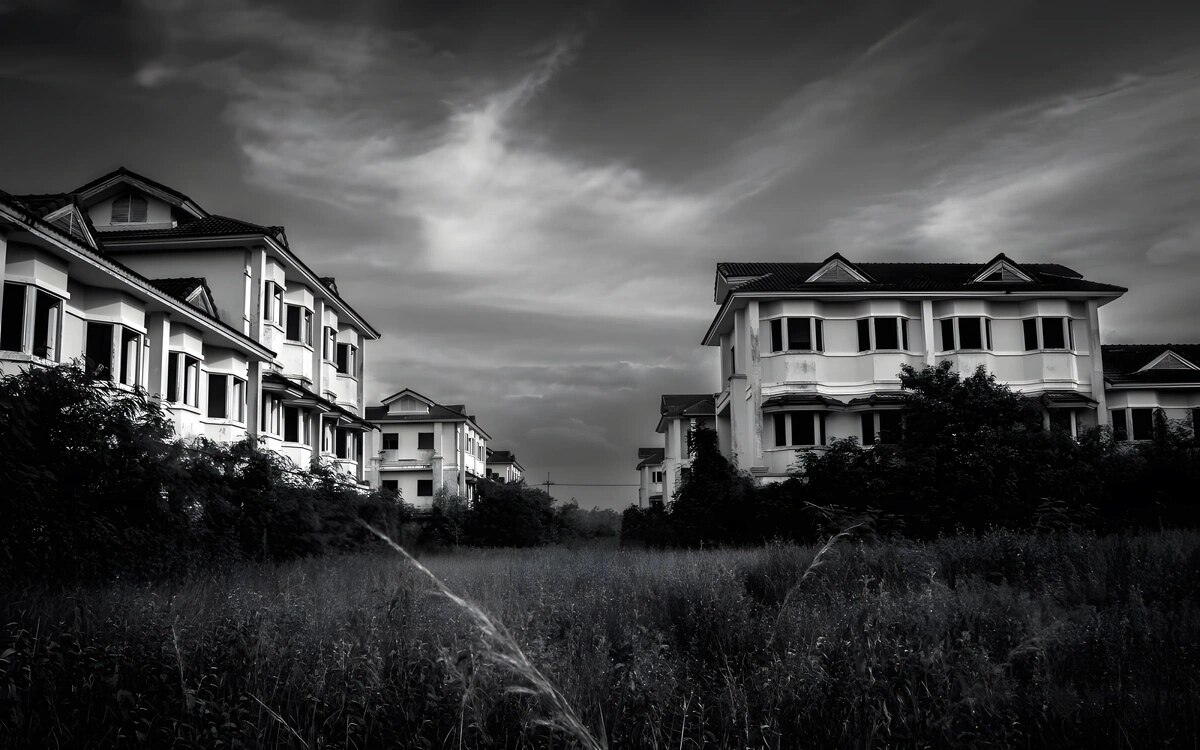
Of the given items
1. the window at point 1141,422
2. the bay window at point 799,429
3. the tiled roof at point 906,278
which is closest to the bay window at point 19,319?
the tiled roof at point 906,278

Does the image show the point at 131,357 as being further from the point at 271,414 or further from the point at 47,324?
the point at 271,414

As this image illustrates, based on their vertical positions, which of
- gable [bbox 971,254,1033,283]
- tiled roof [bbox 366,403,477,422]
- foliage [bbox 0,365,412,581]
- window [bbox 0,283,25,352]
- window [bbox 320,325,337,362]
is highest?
gable [bbox 971,254,1033,283]

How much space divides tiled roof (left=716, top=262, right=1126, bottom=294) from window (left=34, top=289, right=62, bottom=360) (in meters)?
19.1

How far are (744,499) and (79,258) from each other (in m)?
17.3

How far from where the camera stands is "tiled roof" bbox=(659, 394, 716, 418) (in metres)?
43.7

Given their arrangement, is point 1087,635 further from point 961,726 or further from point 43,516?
point 43,516

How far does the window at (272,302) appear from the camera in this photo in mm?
26344

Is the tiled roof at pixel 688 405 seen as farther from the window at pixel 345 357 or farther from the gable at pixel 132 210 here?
the gable at pixel 132 210

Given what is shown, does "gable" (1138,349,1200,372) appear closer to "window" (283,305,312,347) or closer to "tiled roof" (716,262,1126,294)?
"tiled roof" (716,262,1126,294)

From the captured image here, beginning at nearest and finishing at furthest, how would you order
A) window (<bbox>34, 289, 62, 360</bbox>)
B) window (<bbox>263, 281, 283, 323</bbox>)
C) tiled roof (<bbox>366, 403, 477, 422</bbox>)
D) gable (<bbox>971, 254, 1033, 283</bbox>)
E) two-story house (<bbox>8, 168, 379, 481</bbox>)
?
window (<bbox>34, 289, 62, 360</bbox>)
two-story house (<bbox>8, 168, 379, 481</bbox>)
window (<bbox>263, 281, 283, 323</bbox>)
gable (<bbox>971, 254, 1033, 283</bbox>)
tiled roof (<bbox>366, 403, 477, 422</bbox>)

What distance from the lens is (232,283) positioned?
25203mm

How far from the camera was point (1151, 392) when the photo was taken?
31.2 metres

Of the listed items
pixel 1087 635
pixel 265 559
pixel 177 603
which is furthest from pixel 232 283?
pixel 1087 635

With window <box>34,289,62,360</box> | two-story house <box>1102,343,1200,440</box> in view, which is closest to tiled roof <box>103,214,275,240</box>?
window <box>34,289,62,360</box>
